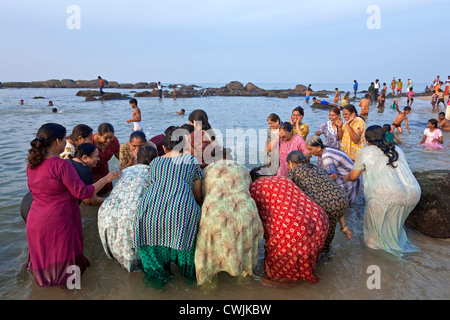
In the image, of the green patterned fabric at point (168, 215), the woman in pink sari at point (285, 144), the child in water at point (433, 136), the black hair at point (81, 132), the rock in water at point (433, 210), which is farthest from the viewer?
the child in water at point (433, 136)

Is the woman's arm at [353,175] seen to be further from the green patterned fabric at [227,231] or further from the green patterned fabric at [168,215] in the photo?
the green patterned fabric at [168,215]

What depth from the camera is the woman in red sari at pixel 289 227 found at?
3021 mm

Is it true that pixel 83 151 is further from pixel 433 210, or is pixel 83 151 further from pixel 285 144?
pixel 433 210

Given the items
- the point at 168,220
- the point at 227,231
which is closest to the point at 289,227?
the point at 227,231

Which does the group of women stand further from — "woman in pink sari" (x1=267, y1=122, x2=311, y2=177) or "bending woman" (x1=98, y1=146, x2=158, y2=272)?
"woman in pink sari" (x1=267, y1=122, x2=311, y2=177)

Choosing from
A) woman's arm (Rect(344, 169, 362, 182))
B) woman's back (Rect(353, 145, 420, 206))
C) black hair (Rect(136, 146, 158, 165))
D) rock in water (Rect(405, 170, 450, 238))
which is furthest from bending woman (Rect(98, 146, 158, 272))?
rock in water (Rect(405, 170, 450, 238))

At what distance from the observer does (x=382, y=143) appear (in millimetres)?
3654

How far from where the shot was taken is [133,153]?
496 cm

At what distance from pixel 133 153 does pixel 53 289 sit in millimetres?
2408

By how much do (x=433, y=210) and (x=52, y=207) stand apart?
5317 millimetres

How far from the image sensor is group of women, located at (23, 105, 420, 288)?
2848 millimetres

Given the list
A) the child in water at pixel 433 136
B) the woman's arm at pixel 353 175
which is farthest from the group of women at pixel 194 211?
the child in water at pixel 433 136

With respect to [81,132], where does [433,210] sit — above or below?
below

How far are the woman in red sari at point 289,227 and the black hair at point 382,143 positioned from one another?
1.26 m
